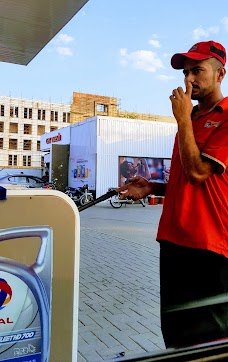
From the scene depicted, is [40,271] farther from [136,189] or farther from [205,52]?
[205,52]

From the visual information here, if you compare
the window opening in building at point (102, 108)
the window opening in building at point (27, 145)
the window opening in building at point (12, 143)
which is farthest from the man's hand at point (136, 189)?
the window opening in building at point (12, 143)

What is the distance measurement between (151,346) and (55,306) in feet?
5.77

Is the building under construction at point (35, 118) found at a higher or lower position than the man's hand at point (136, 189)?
higher

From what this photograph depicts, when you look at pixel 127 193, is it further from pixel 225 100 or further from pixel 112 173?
pixel 112 173

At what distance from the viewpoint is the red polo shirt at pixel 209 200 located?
Answer: 170 cm

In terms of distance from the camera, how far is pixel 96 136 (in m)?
24.5

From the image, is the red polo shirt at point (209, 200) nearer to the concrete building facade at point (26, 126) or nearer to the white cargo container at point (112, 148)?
the white cargo container at point (112, 148)

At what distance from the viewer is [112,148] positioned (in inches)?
987

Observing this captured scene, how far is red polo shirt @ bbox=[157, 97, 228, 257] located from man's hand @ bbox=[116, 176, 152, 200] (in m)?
0.41

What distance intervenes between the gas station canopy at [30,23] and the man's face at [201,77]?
455 cm

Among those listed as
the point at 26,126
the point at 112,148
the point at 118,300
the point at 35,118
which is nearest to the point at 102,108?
the point at 112,148

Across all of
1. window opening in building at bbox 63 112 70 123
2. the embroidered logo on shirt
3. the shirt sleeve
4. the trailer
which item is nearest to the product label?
the shirt sleeve

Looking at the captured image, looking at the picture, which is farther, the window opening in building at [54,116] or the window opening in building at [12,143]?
the window opening in building at [12,143]

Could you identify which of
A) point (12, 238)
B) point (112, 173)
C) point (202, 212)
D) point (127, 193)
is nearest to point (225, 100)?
point (202, 212)
